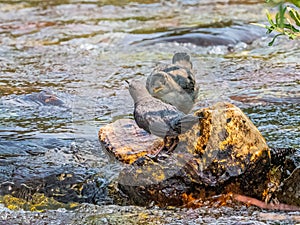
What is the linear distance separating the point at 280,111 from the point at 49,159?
187cm

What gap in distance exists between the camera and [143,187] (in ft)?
12.1

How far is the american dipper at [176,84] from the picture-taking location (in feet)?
13.5

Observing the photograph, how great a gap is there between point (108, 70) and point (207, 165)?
3.51 meters

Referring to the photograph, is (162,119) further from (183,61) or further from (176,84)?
(183,61)

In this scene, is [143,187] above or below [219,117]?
below

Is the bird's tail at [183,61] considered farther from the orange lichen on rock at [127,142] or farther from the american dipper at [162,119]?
the american dipper at [162,119]

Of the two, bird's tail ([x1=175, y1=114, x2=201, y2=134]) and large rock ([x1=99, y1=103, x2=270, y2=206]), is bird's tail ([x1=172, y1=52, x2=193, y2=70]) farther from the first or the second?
bird's tail ([x1=175, y1=114, x2=201, y2=134])

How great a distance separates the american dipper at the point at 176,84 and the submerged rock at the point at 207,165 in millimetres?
435

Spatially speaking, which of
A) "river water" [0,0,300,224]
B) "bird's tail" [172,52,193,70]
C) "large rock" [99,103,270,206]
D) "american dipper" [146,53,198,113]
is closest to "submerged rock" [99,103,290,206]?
"large rock" [99,103,270,206]

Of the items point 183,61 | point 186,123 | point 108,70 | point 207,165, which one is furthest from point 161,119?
point 108,70

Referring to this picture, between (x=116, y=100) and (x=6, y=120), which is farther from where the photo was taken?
(x=116, y=100)

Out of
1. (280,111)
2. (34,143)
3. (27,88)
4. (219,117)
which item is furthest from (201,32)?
(219,117)

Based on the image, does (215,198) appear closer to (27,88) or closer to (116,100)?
(116,100)

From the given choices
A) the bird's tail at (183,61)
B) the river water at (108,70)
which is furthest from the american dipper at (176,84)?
the river water at (108,70)
